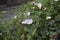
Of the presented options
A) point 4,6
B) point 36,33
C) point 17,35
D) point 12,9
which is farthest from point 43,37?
point 4,6

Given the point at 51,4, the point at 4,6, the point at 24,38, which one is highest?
the point at 51,4

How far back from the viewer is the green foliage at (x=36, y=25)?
2453mm

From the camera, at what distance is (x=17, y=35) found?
2.57m

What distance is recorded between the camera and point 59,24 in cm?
248

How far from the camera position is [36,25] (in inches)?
96.3

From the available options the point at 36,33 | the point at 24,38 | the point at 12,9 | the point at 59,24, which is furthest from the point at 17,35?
the point at 12,9

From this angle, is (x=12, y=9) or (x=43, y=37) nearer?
(x=43, y=37)

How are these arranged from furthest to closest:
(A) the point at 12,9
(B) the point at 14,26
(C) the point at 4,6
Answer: (C) the point at 4,6 < (A) the point at 12,9 < (B) the point at 14,26

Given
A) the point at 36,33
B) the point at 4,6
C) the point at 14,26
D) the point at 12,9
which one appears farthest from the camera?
the point at 4,6

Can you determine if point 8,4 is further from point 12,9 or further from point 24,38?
point 24,38

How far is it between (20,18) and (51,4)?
1.34ft

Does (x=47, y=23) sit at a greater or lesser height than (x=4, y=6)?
greater

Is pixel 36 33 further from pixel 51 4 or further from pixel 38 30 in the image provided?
pixel 51 4

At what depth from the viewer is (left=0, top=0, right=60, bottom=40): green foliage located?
96.6 inches
